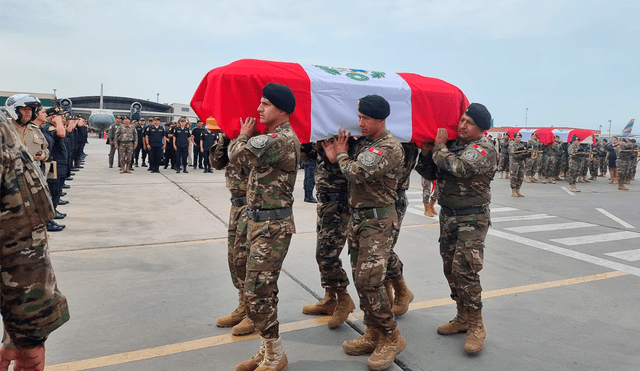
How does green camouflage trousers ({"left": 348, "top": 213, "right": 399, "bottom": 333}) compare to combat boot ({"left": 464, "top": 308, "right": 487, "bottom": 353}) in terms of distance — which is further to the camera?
combat boot ({"left": 464, "top": 308, "right": 487, "bottom": 353})

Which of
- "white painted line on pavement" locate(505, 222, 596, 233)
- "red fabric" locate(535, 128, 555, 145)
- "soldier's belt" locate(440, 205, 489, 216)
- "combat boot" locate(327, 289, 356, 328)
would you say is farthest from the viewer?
"red fabric" locate(535, 128, 555, 145)

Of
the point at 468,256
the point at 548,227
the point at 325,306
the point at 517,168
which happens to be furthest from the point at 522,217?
the point at 325,306

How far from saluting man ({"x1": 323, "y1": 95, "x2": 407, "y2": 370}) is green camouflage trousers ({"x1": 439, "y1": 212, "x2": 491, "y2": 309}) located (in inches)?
22.1

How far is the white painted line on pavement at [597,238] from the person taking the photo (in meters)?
6.70

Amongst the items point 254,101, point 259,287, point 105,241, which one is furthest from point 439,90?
point 105,241

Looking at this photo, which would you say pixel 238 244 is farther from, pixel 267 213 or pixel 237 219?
pixel 267 213

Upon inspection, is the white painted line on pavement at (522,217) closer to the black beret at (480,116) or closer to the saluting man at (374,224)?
the black beret at (480,116)

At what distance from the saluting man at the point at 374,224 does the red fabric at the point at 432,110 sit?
681 millimetres

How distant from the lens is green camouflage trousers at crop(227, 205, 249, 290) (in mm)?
3217

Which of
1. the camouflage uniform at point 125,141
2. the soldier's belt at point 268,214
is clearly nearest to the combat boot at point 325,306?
the soldier's belt at point 268,214

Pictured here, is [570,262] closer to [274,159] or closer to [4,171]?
[274,159]

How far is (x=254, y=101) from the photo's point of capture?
3.08 metres

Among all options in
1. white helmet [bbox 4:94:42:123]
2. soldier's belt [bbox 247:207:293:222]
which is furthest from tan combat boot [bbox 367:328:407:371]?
white helmet [bbox 4:94:42:123]

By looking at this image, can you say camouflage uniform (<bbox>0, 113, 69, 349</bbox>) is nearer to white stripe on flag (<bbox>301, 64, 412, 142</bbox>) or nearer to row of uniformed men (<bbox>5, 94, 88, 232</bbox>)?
white stripe on flag (<bbox>301, 64, 412, 142</bbox>)
